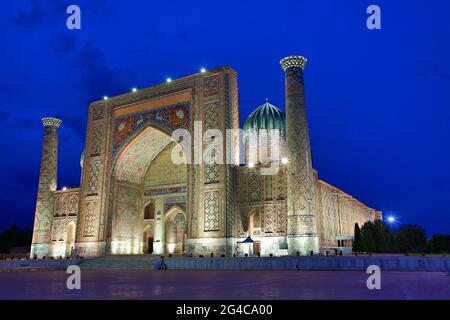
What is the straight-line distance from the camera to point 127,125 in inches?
863

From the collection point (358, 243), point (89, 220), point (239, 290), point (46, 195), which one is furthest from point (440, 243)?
point (46, 195)

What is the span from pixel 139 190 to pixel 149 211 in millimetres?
1377

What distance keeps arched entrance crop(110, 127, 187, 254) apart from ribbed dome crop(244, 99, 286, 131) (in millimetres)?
4821

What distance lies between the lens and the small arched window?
22.9 metres

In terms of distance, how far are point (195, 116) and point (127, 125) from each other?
15.7ft

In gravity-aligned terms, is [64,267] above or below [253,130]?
below

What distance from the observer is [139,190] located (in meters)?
23.1

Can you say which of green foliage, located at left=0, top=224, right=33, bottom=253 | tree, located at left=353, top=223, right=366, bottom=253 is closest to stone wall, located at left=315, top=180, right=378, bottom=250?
tree, located at left=353, top=223, right=366, bottom=253

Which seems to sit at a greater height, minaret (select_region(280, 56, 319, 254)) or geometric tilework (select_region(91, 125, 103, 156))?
geometric tilework (select_region(91, 125, 103, 156))

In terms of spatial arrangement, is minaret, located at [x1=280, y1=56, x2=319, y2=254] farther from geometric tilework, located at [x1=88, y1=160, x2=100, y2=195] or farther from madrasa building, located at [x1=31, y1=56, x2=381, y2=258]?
geometric tilework, located at [x1=88, y1=160, x2=100, y2=195]
